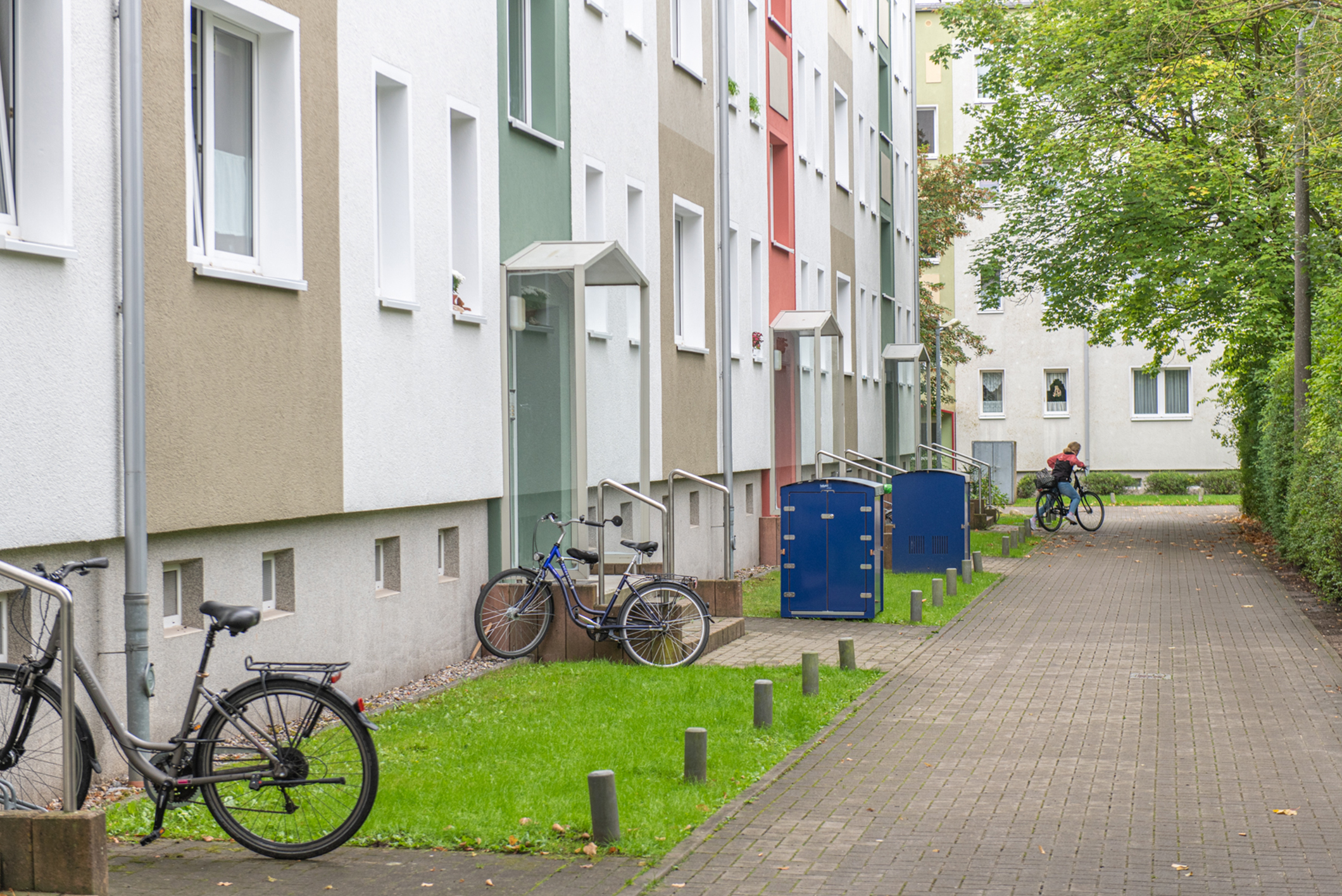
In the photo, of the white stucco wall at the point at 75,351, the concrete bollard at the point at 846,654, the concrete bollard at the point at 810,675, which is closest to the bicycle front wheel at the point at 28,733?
the white stucco wall at the point at 75,351

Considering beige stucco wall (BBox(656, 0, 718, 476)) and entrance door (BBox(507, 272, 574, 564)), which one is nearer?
→ entrance door (BBox(507, 272, 574, 564))

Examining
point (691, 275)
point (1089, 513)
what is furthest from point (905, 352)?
point (691, 275)

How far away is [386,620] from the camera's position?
1109cm

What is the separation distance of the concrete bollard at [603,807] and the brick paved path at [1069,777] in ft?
1.18

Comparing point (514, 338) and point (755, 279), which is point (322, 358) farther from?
point (755, 279)

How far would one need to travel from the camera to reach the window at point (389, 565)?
11.4 meters

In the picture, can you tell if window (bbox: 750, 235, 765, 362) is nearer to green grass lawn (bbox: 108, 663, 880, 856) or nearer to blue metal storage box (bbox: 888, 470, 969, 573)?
blue metal storage box (bbox: 888, 470, 969, 573)

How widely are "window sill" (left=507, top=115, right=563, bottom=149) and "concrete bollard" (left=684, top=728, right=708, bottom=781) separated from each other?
7.35m

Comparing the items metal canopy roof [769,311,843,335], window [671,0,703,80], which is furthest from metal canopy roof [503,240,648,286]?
metal canopy roof [769,311,843,335]

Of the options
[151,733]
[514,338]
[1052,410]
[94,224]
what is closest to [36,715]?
[151,733]

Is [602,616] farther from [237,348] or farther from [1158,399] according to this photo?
[1158,399]

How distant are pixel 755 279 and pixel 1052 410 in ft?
99.7

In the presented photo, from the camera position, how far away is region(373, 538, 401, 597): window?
11352mm

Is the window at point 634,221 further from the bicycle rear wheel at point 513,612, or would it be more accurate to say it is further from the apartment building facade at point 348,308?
the bicycle rear wheel at point 513,612
